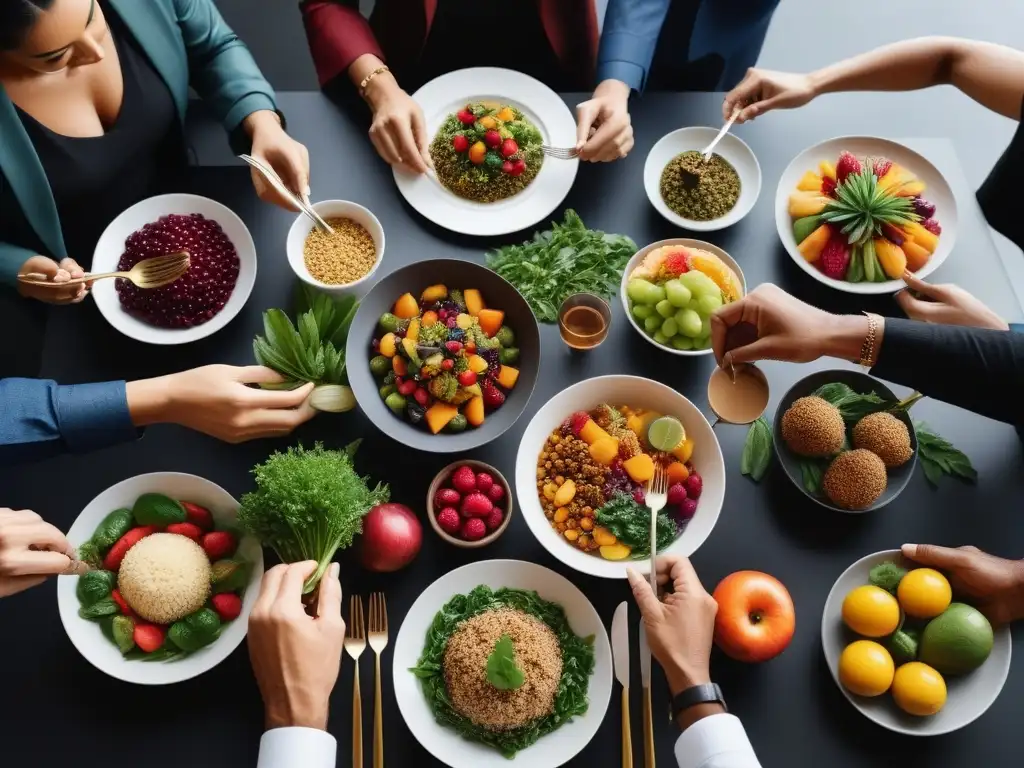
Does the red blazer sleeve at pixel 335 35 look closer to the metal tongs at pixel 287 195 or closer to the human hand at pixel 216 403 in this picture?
the metal tongs at pixel 287 195

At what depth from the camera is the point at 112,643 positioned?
4.69ft

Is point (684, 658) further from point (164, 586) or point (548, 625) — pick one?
point (164, 586)

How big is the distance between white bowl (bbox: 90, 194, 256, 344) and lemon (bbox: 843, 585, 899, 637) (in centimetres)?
142

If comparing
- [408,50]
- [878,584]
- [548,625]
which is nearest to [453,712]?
[548,625]

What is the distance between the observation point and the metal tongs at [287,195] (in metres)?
1.64

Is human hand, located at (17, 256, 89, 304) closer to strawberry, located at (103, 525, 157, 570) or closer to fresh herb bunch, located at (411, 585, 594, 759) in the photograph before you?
strawberry, located at (103, 525, 157, 570)

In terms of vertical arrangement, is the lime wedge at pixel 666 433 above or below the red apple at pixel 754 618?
above

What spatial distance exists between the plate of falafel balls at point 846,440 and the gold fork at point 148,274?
1.32 meters

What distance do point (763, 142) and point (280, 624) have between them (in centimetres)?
160

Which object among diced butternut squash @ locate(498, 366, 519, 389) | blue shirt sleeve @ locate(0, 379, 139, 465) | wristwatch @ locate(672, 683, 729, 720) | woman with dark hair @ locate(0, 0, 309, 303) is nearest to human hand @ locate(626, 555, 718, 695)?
wristwatch @ locate(672, 683, 729, 720)

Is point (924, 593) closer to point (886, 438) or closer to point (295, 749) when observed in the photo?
point (886, 438)

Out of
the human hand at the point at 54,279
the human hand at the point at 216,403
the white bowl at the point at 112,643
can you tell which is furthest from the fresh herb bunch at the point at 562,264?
the human hand at the point at 54,279

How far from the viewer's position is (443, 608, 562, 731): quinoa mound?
139cm

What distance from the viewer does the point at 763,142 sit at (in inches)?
75.0
